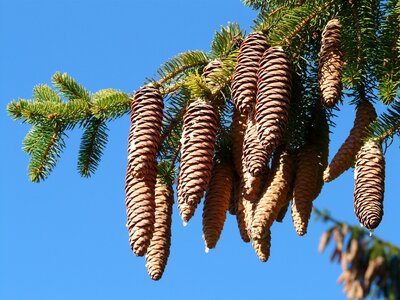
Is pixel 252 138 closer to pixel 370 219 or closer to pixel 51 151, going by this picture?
pixel 370 219

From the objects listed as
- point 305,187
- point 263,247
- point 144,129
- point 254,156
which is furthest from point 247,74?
point 263,247

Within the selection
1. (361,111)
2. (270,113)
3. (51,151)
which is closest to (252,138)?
(270,113)

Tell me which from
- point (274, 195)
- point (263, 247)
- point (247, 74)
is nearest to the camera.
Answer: point (247, 74)

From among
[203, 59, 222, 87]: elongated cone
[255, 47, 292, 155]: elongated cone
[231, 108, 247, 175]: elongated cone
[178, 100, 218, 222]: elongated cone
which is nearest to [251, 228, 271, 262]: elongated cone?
[231, 108, 247, 175]: elongated cone

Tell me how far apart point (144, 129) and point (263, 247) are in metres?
0.65

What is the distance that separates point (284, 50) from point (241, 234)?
0.74 meters

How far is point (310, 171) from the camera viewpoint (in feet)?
9.48

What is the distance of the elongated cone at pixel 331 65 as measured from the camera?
2.59m

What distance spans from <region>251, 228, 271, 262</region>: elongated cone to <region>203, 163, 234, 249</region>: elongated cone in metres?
0.15

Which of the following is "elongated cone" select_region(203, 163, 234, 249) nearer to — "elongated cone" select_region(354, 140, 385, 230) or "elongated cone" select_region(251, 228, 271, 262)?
"elongated cone" select_region(251, 228, 271, 262)

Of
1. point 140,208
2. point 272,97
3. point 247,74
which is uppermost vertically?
point 247,74

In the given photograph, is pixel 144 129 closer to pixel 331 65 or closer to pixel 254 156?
pixel 254 156

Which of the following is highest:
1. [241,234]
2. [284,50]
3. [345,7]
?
[345,7]

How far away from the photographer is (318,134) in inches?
122
